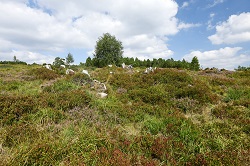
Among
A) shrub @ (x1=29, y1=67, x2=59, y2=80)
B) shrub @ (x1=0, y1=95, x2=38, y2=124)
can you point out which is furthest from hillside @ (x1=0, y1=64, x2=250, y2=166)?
shrub @ (x1=29, y1=67, x2=59, y2=80)

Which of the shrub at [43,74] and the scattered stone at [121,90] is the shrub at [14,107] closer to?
the scattered stone at [121,90]

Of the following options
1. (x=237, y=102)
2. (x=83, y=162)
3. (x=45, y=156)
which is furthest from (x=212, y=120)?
(x=45, y=156)

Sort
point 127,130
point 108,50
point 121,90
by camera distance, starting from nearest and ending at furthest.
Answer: point 127,130
point 121,90
point 108,50

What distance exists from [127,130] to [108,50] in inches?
1476

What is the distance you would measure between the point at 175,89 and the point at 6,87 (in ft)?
34.6

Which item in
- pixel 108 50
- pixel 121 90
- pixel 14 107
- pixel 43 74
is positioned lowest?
pixel 14 107

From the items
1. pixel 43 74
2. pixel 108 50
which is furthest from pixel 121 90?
pixel 108 50

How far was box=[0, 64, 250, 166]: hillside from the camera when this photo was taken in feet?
14.1

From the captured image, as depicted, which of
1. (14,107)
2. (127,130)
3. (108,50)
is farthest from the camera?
(108,50)

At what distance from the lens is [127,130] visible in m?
6.21

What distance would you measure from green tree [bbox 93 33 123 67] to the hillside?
31901 millimetres

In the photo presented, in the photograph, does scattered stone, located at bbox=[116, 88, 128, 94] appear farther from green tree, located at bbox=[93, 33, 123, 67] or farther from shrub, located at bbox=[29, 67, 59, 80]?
green tree, located at bbox=[93, 33, 123, 67]

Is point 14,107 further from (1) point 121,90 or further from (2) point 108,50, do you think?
(2) point 108,50

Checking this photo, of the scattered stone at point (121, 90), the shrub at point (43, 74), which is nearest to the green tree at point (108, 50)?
the shrub at point (43, 74)
